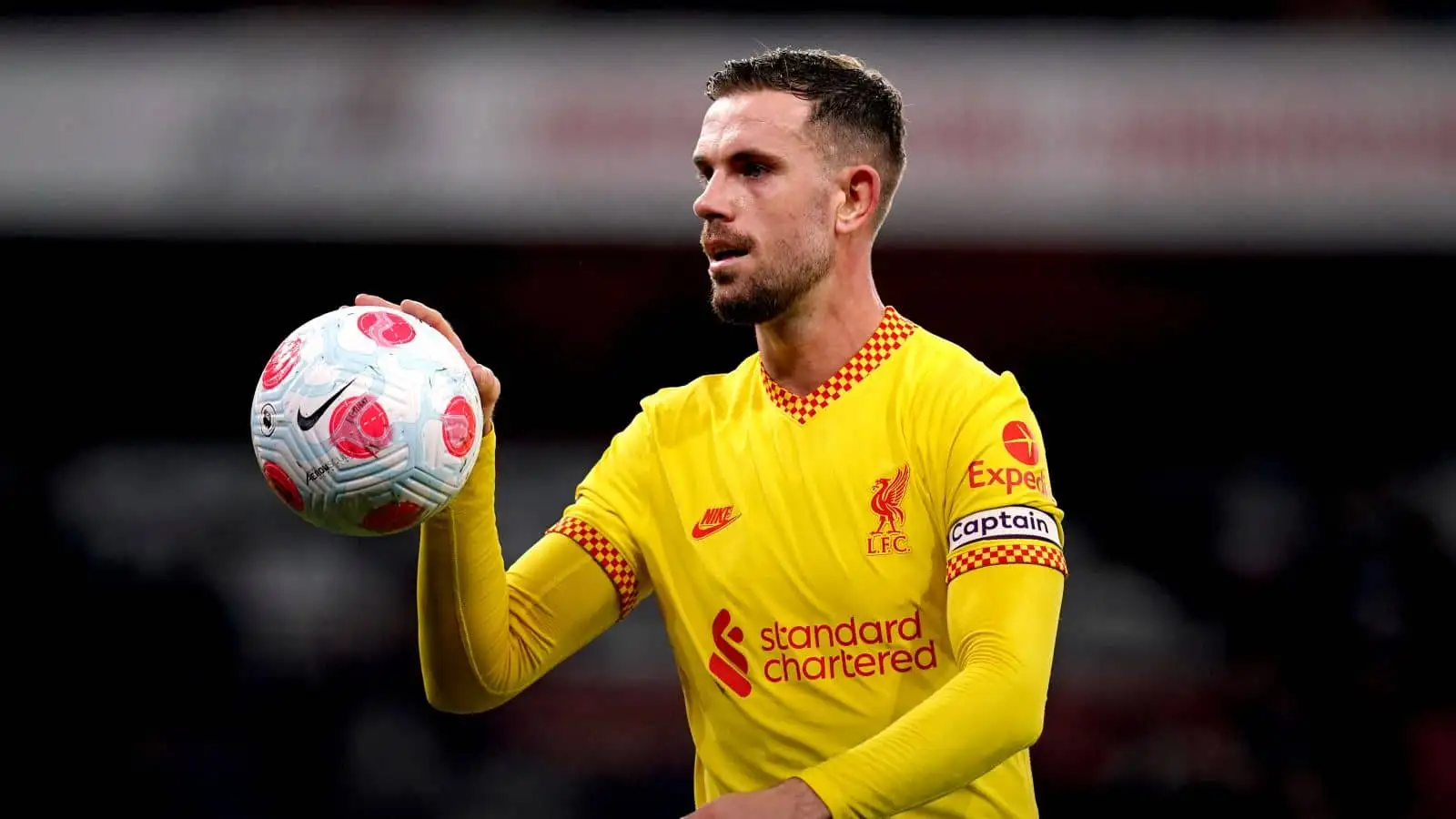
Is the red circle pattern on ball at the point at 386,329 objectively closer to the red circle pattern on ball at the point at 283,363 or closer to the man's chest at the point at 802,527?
the red circle pattern on ball at the point at 283,363

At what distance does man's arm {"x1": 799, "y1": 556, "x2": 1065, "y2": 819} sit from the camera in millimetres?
2713

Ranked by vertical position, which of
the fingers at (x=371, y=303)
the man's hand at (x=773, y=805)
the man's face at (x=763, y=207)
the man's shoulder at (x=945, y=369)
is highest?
the man's face at (x=763, y=207)

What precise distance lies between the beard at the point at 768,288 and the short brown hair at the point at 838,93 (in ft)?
0.74

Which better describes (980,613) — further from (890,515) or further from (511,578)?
(511,578)

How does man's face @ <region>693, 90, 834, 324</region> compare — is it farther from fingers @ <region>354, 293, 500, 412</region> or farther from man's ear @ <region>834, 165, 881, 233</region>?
fingers @ <region>354, 293, 500, 412</region>

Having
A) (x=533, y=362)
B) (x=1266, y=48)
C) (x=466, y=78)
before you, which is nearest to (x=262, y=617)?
(x=533, y=362)

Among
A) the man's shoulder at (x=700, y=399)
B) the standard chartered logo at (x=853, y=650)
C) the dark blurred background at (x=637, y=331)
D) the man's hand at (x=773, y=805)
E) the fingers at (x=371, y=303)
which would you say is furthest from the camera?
the dark blurred background at (x=637, y=331)

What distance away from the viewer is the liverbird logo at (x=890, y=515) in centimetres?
317

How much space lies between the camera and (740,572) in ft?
10.7

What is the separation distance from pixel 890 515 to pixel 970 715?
526 millimetres

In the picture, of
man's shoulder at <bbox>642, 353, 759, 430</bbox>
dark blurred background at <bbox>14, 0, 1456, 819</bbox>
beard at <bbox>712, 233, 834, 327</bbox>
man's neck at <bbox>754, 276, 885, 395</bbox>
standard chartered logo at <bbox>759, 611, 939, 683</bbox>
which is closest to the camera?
standard chartered logo at <bbox>759, 611, 939, 683</bbox>

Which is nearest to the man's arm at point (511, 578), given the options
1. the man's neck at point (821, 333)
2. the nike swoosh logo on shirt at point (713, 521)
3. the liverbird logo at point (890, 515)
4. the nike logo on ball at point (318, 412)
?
the nike swoosh logo on shirt at point (713, 521)

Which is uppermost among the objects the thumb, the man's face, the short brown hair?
the short brown hair

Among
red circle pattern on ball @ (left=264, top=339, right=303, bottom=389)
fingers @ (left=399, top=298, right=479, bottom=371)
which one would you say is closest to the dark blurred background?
fingers @ (left=399, top=298, right=479, bottom=371)
